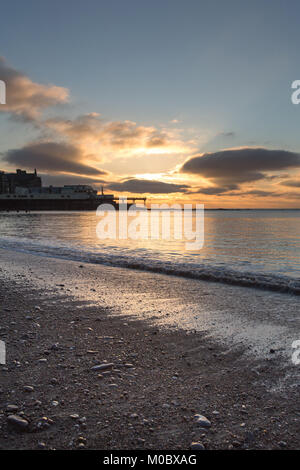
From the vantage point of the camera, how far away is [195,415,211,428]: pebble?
10.0ft

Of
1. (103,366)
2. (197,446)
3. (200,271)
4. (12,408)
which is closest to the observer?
(197,446)

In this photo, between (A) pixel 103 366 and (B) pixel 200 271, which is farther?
(B) pixel 200 271

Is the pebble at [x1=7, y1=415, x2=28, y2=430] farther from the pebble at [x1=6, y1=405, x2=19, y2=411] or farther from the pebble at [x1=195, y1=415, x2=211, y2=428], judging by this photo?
the pebble at [x1=195, y1=415, x2=211, y2=428]

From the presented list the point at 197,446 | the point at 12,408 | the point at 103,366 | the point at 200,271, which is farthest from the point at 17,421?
the point at 200,271

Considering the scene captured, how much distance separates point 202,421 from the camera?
3.11 meters

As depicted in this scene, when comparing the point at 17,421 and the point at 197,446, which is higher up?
the point at 17,421

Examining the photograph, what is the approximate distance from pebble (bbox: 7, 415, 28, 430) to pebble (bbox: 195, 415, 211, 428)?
1873 mm

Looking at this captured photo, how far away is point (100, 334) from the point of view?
18.1 ft

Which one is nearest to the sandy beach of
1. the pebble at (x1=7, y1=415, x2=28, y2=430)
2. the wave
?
the pebble at (x1=7, y1=415, x2=28, y2=430)

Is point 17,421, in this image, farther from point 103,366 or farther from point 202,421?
point 202,421

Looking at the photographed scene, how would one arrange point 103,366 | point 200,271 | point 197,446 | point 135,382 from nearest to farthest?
point 197,446
point 135,382
point 103,366
point 200,271

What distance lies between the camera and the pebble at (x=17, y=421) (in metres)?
2.96

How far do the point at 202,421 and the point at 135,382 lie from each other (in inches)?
43.6

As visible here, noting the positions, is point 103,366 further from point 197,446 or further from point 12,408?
point 197,446
